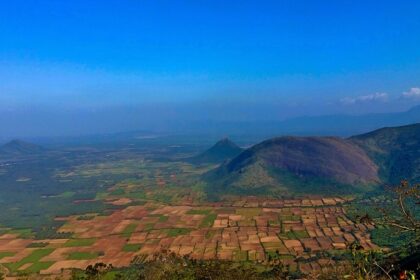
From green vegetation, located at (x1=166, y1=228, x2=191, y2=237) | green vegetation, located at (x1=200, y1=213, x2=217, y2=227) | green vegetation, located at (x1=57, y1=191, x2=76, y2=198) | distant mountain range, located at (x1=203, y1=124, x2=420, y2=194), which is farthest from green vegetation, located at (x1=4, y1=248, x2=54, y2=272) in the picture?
green vegetation, located at (x1=57, y1=191, x2=76, y2=198)

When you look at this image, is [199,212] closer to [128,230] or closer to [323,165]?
[128,230]

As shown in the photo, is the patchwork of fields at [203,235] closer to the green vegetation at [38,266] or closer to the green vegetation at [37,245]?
the green vegetation at [37,245]

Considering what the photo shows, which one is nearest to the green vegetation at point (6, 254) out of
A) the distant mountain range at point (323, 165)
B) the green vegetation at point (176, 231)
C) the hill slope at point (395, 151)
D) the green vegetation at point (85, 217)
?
the green vegetation at point (85, 217)

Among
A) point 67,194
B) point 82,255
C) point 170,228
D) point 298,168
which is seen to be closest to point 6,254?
point 82,255

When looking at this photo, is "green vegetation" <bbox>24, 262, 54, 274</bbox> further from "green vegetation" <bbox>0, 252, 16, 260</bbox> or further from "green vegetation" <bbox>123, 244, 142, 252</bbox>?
"green vegetation" <bbox>123, 244, 142, 252</bbox>

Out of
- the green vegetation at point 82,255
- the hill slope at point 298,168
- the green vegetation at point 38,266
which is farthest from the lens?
the hill slope at point 298,168

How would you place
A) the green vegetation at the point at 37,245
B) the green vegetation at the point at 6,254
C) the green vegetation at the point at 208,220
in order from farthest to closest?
the green vegetation at the point at 208,220
the green vegetation at the point at 37,245
the green vegetation at the point at 6,254

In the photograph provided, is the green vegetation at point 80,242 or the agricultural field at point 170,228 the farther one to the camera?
the green vegetation at point 80,242

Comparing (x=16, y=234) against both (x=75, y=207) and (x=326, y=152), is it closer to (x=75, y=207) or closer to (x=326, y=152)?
(x=75, y=207)
